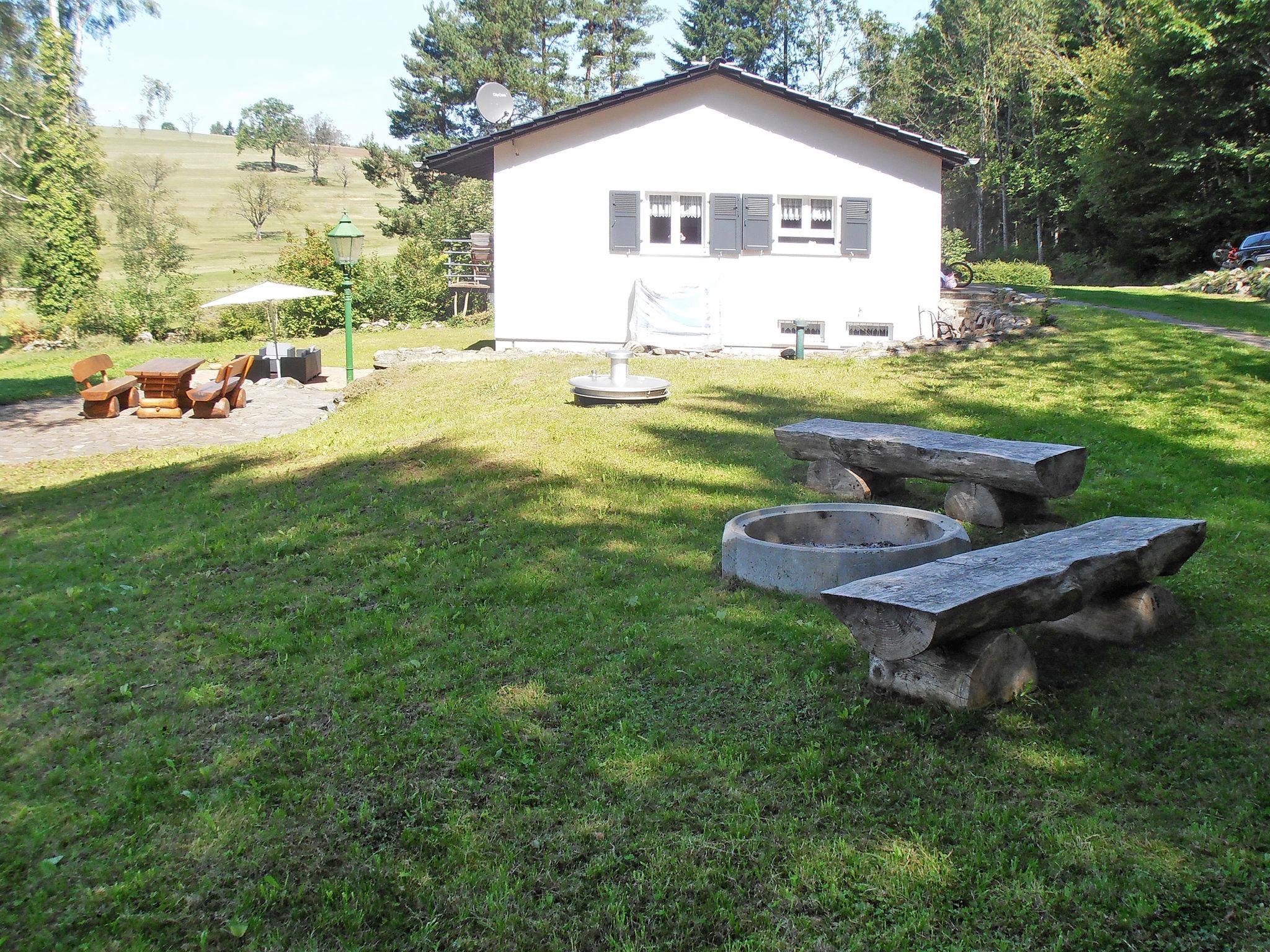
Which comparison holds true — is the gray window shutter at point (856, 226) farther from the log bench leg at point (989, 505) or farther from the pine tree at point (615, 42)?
the pine tree at point (615, 42)

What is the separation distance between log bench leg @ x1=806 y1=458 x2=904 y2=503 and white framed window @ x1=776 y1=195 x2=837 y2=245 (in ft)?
41.7

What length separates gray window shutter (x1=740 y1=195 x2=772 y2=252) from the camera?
753 inches

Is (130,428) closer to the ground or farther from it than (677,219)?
closer to the ground

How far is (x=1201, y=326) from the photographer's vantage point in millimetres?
15484

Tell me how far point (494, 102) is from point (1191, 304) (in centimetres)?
1514

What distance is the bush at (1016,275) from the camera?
89.7 feet

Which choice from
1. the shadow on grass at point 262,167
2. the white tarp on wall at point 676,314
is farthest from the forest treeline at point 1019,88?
the shadow on grass at point 262,167

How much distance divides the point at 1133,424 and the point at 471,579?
7.03m

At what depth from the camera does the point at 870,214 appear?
19.1 meters

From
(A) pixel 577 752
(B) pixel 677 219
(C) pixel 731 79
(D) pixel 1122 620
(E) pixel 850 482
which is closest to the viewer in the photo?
(A) pixel 577 752

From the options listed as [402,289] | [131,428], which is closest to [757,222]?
[131,428]

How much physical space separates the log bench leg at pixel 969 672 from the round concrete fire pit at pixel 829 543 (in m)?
0.68

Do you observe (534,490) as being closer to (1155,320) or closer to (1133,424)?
(1133,424)

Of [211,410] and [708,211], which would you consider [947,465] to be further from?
[708,211]
